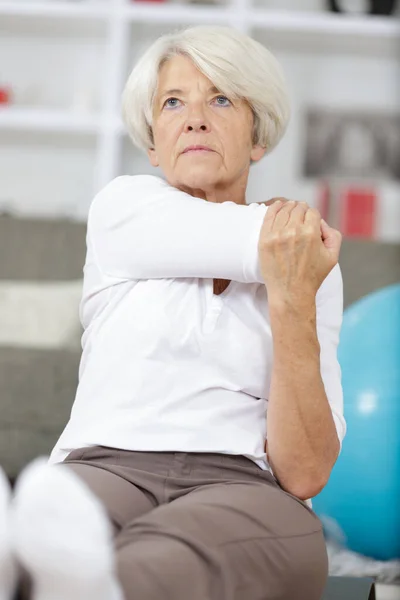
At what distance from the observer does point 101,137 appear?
4.08 meters

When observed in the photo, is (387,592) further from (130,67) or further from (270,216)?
(130,67)

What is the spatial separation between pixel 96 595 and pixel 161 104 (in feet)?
2.79

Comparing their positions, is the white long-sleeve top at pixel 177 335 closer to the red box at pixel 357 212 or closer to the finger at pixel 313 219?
the finger at pixel 313 219

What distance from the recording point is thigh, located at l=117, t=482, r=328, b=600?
92 cm

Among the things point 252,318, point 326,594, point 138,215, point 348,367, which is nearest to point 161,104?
point 138,215

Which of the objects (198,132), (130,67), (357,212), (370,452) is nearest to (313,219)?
(198,132)

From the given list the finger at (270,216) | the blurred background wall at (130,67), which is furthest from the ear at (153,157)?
the blurred background wall at (130,67)

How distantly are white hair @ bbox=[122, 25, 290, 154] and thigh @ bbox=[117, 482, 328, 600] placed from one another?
62 centimetres

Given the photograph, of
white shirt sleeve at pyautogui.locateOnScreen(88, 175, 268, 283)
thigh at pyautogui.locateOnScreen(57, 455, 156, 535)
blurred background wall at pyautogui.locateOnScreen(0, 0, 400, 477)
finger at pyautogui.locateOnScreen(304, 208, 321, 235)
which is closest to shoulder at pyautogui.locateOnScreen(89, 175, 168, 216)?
white shirt sleeve at pyautogui.locateOnScreen(88, 175, 268, 283)

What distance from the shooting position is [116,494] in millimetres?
1037

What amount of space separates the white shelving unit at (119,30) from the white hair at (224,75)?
2.62 m

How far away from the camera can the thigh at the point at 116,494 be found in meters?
1.01

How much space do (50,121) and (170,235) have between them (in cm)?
307

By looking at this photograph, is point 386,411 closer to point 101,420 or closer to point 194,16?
point 101,420
